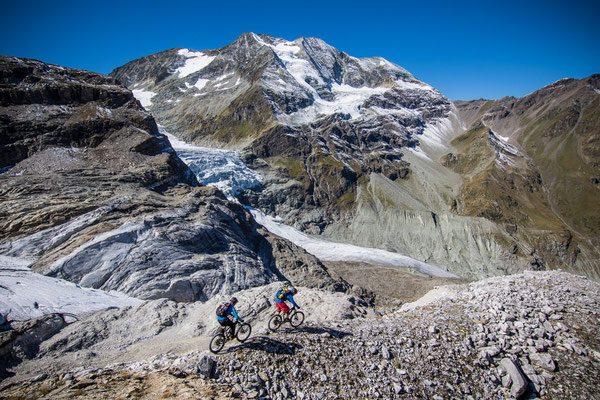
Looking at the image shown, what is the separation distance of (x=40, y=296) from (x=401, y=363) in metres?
25.2

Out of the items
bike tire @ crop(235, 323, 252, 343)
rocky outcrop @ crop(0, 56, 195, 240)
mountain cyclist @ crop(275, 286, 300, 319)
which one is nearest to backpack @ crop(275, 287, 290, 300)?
mountain cyclist @ crop(275, 286, 300, 319)

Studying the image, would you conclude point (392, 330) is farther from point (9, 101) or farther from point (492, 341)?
point (9, 101)

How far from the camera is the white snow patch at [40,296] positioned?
65.7 feet

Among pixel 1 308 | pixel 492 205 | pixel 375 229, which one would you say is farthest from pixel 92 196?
pixel 492 205

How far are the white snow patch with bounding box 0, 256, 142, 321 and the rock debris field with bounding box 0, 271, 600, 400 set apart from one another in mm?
12692

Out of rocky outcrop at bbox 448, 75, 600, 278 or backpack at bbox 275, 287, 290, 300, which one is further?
rocky outcrop at bbox 448, 75, 600, 278

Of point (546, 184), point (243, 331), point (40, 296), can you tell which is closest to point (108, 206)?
point (40, 296)

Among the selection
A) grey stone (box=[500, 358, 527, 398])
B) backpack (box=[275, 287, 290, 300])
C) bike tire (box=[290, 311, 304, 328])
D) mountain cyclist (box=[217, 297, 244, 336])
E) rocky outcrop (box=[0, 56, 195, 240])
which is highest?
rocky outcrop (box=[0, 56, 195, 240])

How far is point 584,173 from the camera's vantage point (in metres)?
152

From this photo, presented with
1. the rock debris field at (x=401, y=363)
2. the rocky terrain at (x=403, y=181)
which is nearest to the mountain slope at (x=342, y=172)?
the rocky terrain at (x=403, y=181)

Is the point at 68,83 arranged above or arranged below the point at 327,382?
above

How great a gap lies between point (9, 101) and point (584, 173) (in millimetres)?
219793

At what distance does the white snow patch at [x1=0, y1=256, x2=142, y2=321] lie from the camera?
65.7 ft

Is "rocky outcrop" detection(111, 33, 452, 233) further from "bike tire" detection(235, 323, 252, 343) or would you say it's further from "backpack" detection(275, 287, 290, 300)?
"bike tire" detection(235, 323, 252, 343)
